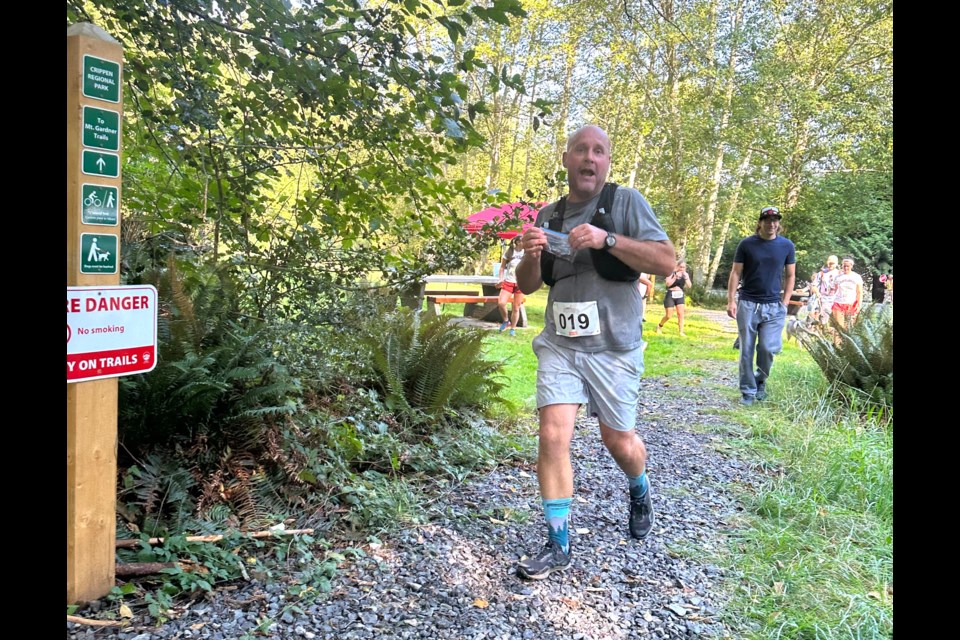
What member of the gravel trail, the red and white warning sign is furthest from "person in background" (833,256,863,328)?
the red and white warning sign

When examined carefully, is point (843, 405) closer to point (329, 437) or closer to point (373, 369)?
point (373, 369)

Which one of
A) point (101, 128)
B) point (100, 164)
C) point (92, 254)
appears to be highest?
point (101, 128)

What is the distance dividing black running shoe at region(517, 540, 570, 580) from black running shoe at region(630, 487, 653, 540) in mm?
542

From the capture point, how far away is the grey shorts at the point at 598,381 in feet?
A: 9.98

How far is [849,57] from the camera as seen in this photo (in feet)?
60.7

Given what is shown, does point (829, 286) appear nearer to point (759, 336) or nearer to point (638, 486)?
point (759, 336)

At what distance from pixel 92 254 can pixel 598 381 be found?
2281mm

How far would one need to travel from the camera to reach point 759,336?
6.63m

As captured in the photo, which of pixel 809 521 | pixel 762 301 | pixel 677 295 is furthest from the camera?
pixel 677 295

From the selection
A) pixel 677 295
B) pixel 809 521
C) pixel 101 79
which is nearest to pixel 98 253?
pixel 101 79

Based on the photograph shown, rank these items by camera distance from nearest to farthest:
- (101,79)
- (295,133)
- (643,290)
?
(101,79), (295,133), (643,290)

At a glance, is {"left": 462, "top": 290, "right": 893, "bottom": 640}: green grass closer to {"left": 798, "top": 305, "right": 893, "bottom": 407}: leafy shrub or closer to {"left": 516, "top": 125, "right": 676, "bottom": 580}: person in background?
{"left": 798, "top": 305, "right": 893, "bottom": 407}: leafy shrub

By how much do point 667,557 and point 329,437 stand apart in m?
2.10

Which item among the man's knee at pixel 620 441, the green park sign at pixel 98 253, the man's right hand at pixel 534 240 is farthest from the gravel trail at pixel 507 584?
the man's right hand at pixel 534 240
